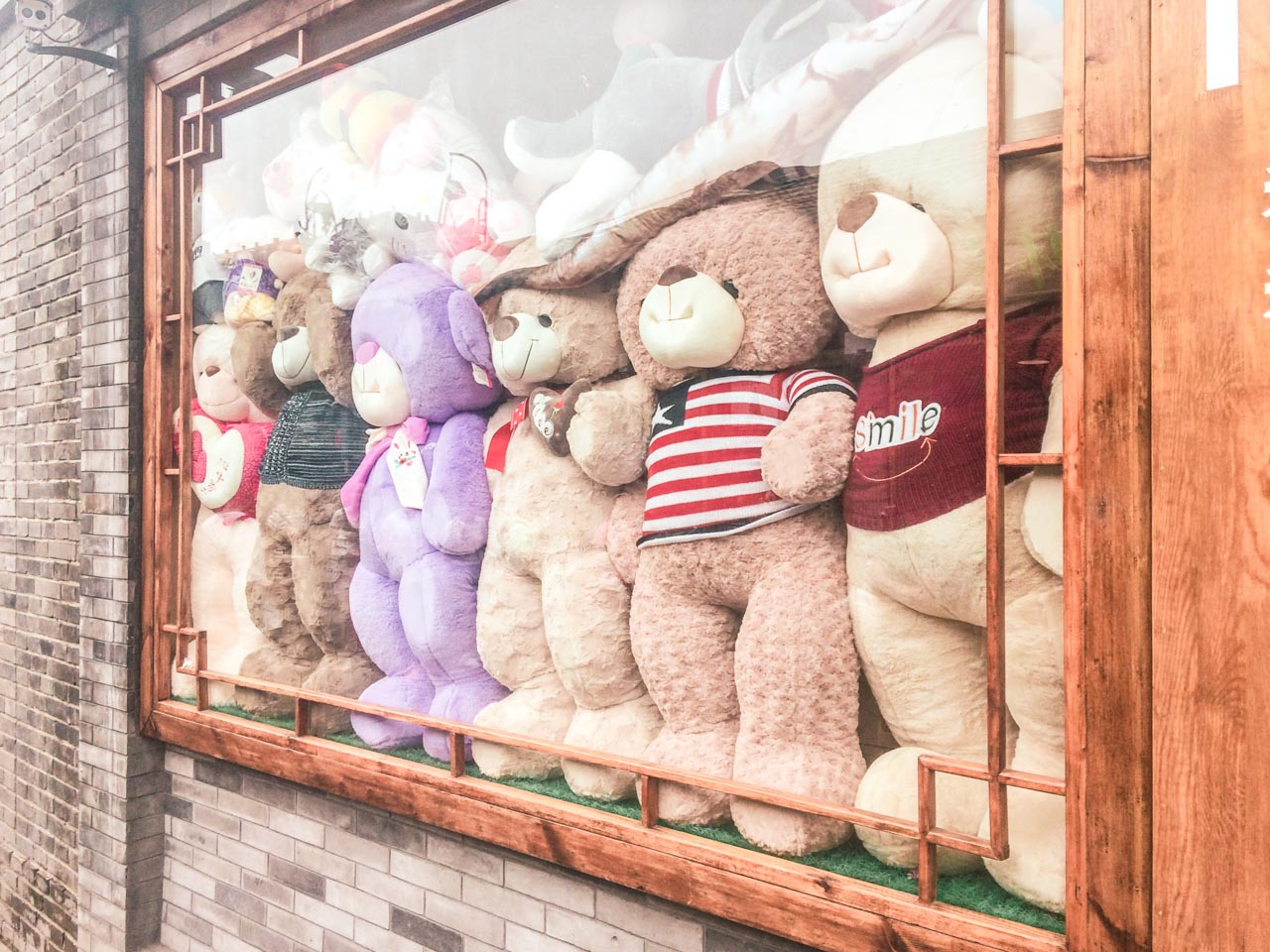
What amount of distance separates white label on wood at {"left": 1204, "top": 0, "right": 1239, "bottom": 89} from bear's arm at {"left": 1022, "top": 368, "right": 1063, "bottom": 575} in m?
0.42

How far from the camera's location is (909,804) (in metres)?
1.50

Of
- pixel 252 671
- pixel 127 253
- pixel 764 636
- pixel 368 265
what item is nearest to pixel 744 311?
pixel 764 636

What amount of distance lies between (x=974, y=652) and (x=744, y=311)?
71cm

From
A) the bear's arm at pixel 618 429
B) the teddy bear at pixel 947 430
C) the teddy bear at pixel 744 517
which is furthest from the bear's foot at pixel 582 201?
the teddy bear at pixel 947 430

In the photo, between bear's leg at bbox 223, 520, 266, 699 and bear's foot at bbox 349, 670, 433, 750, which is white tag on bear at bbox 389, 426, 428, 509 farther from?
bear's leg at bbox 223, 520, 266, 699

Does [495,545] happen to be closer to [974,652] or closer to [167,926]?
[974,652]

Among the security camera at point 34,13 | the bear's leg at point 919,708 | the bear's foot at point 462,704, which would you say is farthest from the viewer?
the security camera at point 34,13

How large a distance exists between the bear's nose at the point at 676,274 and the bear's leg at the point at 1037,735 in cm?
81

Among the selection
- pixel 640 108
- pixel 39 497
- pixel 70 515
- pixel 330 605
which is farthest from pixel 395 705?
pixel 39 497

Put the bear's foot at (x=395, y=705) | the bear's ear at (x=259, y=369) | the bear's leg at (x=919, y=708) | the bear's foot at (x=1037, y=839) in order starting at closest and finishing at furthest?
the bear's foot at (x=1037, y=839), the bear's leg at (x=919, y=708), the bear's foot at (x=395, y=705), the bear's ear at (x=259, y=369)

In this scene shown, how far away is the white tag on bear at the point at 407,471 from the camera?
7.54 ft

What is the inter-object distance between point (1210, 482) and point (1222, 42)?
57 centimetres

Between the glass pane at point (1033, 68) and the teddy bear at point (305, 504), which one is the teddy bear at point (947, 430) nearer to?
the glass pane at point (1033, 68)

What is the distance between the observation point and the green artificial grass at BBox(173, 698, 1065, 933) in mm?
1388
